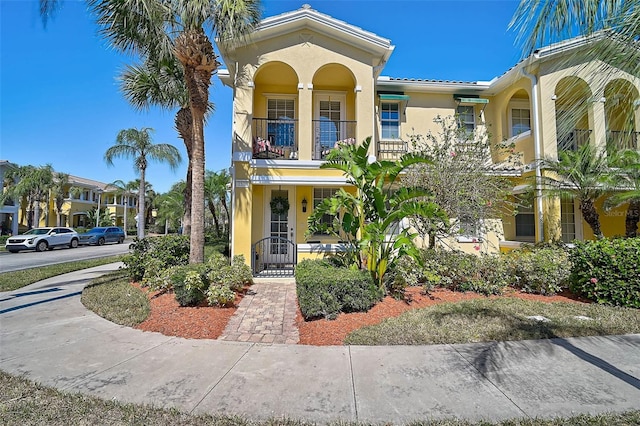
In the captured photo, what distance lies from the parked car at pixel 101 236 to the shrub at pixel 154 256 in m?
25.3

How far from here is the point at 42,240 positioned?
970 inches

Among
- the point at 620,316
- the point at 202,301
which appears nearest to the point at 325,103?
the point at 202,301

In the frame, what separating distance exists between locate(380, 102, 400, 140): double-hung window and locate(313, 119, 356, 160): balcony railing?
7.01 ft

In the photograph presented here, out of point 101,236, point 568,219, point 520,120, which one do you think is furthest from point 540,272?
point 101,236

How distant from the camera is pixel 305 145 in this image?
425 inches

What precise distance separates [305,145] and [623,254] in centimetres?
909

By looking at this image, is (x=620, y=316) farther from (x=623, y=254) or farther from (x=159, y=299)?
(x=159, y=299)

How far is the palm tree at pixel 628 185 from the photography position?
359 inches

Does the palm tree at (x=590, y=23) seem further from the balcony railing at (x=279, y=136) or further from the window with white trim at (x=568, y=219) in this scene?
the window with white trim at (x=568, y=219)

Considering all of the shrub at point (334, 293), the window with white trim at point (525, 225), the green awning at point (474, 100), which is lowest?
the shrub at point (334, 293)

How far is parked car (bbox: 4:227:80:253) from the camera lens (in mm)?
23328

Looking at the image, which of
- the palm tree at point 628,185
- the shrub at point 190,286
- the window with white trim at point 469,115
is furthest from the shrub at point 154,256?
the palm tree at point 628,185

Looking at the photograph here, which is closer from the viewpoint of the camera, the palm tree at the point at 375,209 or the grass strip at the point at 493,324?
the grass strip at the point at 493,324

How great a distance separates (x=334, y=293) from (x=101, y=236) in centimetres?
3402
